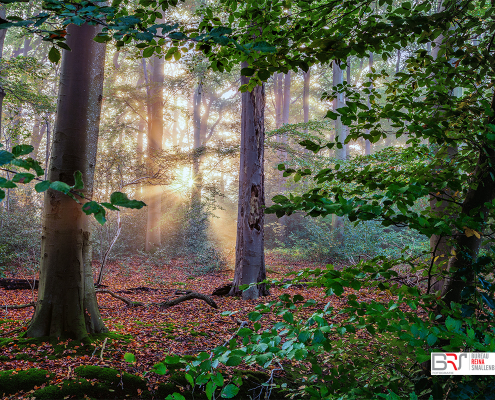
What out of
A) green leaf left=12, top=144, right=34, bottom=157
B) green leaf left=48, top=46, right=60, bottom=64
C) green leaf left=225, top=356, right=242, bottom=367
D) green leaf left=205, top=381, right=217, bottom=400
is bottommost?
green leaf left=205, top=381, right=217, bottom=400

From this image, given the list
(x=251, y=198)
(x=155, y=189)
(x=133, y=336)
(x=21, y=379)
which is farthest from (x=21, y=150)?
(x=155, y=189)

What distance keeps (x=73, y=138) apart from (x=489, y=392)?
4.34 metres

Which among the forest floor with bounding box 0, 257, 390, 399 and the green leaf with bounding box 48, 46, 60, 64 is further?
the forest floor with bounding box 0, 257, 390, 399

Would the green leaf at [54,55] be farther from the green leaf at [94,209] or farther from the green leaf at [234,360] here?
the green leaf at [234,360]

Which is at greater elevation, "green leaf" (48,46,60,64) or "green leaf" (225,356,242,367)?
"green leaf" (48,46,60,64)

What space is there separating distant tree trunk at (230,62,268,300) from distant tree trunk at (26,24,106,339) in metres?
3.75

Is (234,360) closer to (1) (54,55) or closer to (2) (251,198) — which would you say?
(1) (54,55)

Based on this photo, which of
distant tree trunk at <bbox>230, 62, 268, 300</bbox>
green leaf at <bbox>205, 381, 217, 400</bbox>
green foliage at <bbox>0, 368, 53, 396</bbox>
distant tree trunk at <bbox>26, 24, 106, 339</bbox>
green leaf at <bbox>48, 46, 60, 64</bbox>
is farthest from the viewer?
distant tree trunk at <bbox>230, 62, 268, 300</bbox>

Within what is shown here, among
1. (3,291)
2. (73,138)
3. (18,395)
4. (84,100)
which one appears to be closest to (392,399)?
(18,395)

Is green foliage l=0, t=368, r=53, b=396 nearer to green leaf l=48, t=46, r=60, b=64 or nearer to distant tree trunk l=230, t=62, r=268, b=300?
green leaf l=48, t=46, r=60, b=64

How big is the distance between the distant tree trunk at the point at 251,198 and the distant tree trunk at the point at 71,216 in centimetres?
375

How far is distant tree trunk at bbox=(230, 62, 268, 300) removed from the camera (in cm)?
727

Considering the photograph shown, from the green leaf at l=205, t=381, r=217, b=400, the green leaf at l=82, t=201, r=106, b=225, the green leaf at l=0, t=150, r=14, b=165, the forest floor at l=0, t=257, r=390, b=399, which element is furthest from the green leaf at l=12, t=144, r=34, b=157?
the green leaf at l=205, t=381, r=217, b=400

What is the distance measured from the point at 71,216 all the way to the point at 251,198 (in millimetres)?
4238
